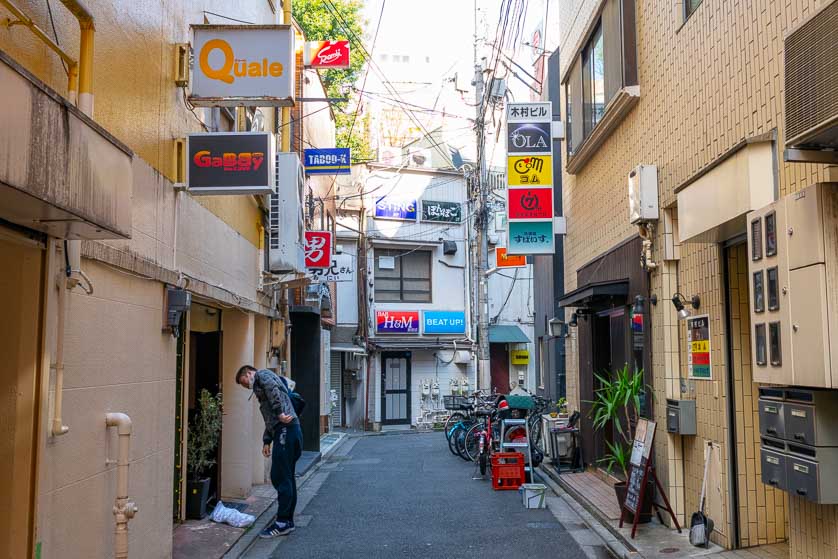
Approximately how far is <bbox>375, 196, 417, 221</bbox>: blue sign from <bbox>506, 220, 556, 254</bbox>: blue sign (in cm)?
1504

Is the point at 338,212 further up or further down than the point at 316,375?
further up

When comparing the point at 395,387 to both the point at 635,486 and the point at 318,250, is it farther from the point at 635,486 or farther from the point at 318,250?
the point at 635,486

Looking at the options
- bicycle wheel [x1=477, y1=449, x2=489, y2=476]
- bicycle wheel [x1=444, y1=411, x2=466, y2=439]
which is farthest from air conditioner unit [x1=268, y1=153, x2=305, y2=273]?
bicycle wheel [x1=444, y1=411, x2=466, y2=439]

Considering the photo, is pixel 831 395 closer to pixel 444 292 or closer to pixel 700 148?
pixel 700 148

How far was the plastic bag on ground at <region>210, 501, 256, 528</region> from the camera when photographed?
918 centimetres

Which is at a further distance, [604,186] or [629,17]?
[604,186]

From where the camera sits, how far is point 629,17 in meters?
9.98

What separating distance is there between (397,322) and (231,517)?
1908cm

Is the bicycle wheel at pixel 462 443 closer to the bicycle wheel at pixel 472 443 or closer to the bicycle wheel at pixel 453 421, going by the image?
the bicycle wheel at pixel 472 443

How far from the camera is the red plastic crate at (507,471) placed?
12156 mm

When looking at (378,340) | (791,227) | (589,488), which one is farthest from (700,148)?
(378,340)

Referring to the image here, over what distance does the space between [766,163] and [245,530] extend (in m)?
6.65

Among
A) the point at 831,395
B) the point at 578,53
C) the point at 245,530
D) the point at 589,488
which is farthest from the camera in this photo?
the point at 578,53

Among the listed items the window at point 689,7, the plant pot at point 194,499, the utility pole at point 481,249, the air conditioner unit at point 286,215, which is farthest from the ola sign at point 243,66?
the utility pole at point 481,249
